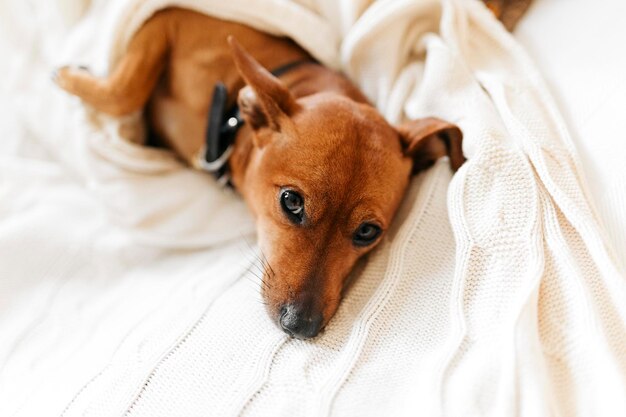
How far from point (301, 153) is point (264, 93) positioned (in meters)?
0.22

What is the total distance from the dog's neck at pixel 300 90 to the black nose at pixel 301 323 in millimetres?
610

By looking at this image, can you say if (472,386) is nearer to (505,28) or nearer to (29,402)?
(29,402)

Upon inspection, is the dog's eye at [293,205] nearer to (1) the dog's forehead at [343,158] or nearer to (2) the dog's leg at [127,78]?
(1) the dog's forehead at [343,158]

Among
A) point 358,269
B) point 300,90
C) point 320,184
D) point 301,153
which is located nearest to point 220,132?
point 300,90

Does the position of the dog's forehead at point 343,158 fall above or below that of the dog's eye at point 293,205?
above

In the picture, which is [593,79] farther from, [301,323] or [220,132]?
[220,132]

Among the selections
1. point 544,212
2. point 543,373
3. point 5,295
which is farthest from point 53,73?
point 543,373

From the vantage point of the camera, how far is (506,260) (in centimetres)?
130

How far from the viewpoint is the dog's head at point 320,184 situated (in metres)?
1.47

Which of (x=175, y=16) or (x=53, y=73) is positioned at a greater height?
(x=175, y=16)

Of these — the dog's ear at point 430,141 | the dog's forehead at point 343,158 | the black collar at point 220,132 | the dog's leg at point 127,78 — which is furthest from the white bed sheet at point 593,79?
the dog's leg at point 127,78

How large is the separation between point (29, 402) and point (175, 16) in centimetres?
137

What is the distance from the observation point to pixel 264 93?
5.34 ft

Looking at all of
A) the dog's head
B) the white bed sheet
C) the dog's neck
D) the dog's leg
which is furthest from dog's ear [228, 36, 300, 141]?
the white bed sheet
